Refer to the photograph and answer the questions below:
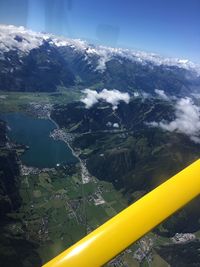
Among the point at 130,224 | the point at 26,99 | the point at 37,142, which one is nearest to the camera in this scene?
the point at 130,224

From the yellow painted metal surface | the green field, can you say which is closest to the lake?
the green field

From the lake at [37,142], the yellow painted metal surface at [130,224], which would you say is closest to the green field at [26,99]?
the lake at [37,142]

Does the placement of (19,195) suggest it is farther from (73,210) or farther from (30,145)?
(30,145)

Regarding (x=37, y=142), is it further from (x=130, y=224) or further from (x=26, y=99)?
(x=130, y=224)

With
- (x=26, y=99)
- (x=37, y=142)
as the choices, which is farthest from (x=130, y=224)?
(x=26, y=99)

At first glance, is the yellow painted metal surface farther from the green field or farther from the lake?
the green field

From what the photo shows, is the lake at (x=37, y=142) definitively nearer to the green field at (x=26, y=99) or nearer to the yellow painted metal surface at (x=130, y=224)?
the green field at (x=26, y=99)
